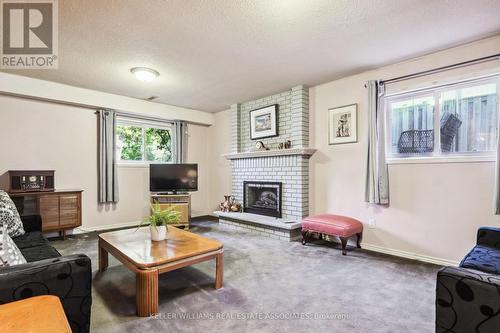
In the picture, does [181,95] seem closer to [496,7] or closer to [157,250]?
[157,250]

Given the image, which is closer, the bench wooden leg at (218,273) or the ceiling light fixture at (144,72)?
the bench wooden leg at (218,273)

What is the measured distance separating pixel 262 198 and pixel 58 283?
3760mm

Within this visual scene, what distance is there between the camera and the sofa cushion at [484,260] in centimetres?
175

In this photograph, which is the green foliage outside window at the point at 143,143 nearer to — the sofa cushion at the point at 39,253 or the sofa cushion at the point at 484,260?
the sofa cushion at the point at 39,253

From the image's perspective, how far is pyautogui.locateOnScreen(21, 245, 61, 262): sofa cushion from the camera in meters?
2.00

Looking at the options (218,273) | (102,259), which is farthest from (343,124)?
(102,259)

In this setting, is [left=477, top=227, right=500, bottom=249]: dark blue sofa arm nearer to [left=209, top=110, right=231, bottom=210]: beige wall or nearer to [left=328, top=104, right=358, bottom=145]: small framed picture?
[left=328, top=104, right=358, bottom=145]: small framed picture

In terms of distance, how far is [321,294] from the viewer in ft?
7.34

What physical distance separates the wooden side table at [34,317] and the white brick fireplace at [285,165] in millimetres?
3195

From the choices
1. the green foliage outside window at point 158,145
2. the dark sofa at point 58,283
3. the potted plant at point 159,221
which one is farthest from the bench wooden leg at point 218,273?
the green foliage outside window at point 158,145

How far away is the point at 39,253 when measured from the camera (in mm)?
2094

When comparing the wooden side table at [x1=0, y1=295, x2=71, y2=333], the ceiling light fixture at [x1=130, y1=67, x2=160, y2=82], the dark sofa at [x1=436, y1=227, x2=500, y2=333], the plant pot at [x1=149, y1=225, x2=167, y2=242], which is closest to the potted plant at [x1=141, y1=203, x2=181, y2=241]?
the plant pot at [x1=149, y1=225, x2=167, y2=242]

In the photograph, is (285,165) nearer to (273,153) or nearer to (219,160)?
(273,153)

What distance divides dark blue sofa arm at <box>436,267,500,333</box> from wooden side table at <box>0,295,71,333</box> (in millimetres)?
1498
